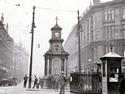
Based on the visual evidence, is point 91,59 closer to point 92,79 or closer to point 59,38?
point 59,38

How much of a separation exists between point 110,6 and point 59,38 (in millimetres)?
17534

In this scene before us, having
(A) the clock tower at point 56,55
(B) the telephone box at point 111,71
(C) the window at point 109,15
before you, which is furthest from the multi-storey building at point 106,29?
(B) the telephone box at point 111,71

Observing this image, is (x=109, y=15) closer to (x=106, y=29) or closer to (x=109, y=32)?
(x=106, y=29)

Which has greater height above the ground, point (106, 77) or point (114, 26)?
point (114, 26)

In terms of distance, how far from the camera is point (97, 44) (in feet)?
169

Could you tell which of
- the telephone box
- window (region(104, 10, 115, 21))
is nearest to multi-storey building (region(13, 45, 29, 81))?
window (region(104, 10, 115, 21))

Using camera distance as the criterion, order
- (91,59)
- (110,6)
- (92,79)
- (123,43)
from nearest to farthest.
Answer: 1. (92,79)
2. (123,43)
3. (110,6)
4. (91,59)

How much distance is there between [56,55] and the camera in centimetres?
3762

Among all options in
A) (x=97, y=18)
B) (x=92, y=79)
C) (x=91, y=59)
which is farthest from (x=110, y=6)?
(x=92, y=79)

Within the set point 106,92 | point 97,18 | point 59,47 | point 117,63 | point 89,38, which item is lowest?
point 106,92

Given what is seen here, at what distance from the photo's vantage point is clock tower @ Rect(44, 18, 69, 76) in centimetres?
3757

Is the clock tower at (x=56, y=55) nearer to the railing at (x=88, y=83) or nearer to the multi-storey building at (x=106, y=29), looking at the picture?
the multi-storey building at (x=106, y=29)

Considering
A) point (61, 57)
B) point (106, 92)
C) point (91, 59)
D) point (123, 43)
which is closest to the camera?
point (106, 92)

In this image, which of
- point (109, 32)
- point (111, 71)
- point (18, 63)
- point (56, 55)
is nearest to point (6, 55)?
point (109, 32)
